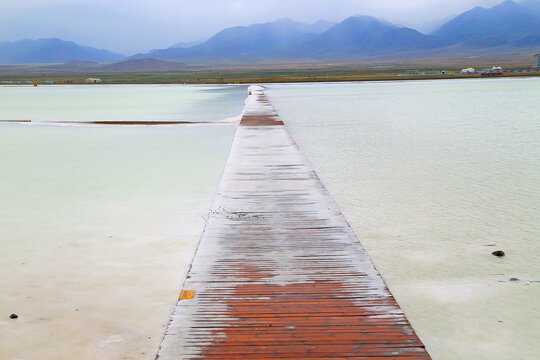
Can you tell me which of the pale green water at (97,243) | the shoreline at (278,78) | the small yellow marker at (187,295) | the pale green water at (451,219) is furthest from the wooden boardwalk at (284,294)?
the shoreline at (278,78)

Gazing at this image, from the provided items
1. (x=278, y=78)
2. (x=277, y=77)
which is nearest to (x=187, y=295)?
(x=278, y=78)

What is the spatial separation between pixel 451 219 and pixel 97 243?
170 inches

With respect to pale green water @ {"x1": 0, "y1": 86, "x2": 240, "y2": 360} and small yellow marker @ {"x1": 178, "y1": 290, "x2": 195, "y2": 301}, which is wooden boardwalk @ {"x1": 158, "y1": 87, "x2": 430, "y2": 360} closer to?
small yellow marker @ {"x1": 178, "y1": 290, "x2": 195, "y2": 301}

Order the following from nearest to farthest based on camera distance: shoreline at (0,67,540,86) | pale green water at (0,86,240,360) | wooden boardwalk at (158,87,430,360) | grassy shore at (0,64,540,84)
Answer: wooden boardwalk at (158,87,430,360), pale green water at (0,86,240,360), shoreline at (0,67,540,86), grassy shore at (0,64,540,84)

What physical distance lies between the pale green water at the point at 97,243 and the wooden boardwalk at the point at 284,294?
409mm

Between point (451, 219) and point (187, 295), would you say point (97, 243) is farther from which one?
point (451, 219)

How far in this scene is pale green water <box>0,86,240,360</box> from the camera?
3922mm

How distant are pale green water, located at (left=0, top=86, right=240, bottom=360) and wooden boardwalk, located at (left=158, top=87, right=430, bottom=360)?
41 cm

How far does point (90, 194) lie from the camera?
8.39 m

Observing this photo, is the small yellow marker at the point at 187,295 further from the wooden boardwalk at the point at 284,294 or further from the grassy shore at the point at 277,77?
the grassy shore at the point at 277,77

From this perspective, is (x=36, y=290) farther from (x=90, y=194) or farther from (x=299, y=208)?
(x=90, y=194)

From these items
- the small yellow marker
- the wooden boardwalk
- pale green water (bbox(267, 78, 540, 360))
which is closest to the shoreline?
pale green water (bbox(267, 78, 540, 360))

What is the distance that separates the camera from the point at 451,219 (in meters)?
6.71

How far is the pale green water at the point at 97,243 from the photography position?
3.92 meters
